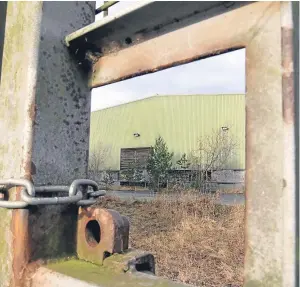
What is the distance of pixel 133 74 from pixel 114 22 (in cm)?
15

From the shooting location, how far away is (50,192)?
102 centimetres

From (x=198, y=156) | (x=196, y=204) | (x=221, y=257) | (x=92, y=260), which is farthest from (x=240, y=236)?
(x=198, y=156)

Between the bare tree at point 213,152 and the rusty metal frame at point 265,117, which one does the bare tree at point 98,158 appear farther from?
the rusty metal frame at point 265,117

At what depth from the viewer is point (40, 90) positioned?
42.3 inches

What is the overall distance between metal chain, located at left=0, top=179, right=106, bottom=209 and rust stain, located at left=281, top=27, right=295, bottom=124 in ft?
1.93

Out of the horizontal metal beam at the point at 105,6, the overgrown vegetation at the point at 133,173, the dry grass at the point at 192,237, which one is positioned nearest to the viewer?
the horizontal metal beam at the point at 105,6

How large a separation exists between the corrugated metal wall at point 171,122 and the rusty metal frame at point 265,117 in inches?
724

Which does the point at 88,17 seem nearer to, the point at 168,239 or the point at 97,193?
the point at 97,193

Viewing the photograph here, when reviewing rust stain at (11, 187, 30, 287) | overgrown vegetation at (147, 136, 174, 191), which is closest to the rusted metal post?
rust stain at (11, 187, 30, 287)

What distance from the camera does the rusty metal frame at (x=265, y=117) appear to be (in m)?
0.67

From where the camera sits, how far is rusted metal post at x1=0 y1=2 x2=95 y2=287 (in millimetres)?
1031

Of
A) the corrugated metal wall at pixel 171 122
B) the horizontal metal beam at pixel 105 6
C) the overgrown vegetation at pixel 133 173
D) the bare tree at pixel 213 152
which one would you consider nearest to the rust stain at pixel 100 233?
the horizontal metal beam at pixel 105 6

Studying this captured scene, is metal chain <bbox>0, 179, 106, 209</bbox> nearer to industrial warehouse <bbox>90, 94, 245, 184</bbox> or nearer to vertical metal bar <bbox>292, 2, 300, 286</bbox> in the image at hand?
vertical metal bar <bbox>292, 2, 300, 286</bbox>

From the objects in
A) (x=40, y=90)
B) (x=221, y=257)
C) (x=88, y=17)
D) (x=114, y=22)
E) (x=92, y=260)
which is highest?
(x=88, y=17)
